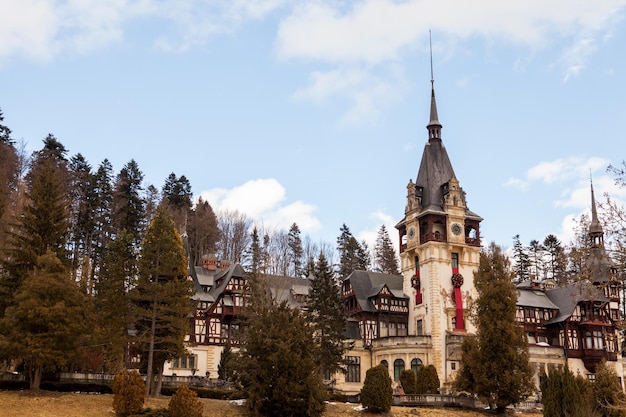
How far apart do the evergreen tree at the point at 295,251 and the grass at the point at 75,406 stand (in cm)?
5173

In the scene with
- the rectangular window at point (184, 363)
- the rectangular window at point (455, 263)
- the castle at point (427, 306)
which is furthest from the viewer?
the rectangular window at point (455, 263)

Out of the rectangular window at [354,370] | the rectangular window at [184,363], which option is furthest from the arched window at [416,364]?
the rectangular window at [184,363]

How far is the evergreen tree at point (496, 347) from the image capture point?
45.8 meters

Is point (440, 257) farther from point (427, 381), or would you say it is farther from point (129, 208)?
point (129, 208)

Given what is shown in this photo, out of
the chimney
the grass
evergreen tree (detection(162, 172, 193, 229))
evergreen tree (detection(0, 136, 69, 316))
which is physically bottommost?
the grass

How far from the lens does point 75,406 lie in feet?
117

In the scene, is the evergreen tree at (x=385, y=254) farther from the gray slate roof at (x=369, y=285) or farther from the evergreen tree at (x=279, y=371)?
the evergreen tree at (x=279, y=371)

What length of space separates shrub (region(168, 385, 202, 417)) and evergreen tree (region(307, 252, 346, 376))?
16.9 m

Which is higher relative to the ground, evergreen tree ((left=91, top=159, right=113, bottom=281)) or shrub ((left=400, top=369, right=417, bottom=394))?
evergreen tree ((left=91, top=159, right=113, bottom=281))

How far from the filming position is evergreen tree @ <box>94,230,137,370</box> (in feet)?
135

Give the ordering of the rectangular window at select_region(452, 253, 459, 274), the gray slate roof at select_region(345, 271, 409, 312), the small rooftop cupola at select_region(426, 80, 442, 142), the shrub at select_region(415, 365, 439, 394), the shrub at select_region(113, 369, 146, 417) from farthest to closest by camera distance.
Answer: the small rooftop cupola at select_region(426, 80, 442, 142), the gray slate roof at select_region(345, 271, 409, 312), the rectangular window at select_region(452, 253, 459, 274), the shrub at select_region(415, 365, 439, 394), the shrub at select_region(113, 369, 146, 417)

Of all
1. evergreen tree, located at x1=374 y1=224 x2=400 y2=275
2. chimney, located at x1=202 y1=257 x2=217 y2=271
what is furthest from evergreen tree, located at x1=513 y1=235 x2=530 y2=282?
chimney, located at x1=202 y1=257 x2=217 y2=271

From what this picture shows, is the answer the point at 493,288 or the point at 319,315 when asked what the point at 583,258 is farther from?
the point at 319,315

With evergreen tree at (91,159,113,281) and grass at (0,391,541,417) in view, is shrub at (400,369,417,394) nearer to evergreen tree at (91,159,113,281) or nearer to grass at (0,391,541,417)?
grass at (0,391,541,417)
